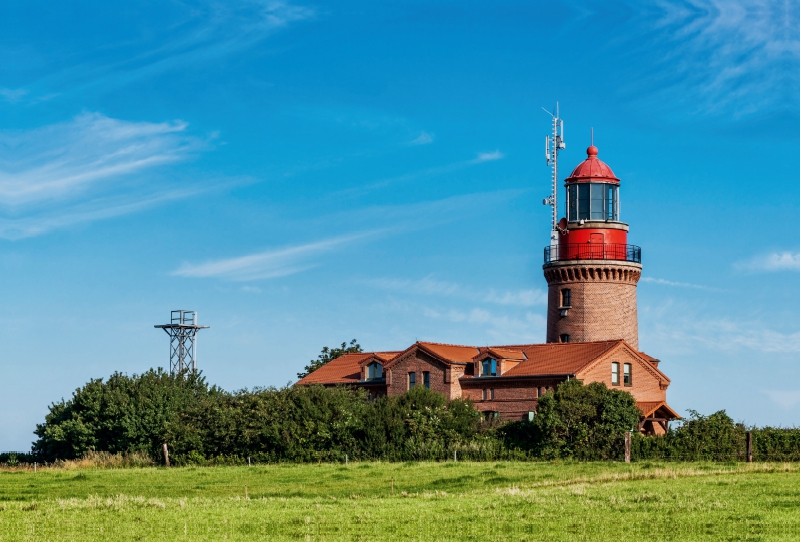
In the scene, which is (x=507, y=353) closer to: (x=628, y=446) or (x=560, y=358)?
(x=560, y=358)

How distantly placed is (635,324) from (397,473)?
28944mm

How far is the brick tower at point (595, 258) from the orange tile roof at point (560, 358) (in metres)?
2.66

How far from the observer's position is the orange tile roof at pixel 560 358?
69.2 m

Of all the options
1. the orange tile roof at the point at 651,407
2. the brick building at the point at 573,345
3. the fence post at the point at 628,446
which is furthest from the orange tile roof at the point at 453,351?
the fence post at the point at 628,446

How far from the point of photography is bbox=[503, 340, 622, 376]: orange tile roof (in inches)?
2726

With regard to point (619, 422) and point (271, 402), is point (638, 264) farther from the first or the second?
point (271, 402)

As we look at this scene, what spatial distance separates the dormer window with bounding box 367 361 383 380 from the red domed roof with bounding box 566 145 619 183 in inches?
644

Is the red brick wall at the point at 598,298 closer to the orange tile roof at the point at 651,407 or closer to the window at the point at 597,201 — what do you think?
the window at the point at 597,201

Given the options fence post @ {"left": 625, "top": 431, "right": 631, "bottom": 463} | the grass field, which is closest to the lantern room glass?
fence post @ {"left": 625, "top": 431, "right": 631, "bottom": 463}

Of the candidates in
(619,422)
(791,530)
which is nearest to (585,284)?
(619,422)

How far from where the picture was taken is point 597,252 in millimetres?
73562

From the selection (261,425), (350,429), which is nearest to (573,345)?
(350,429)

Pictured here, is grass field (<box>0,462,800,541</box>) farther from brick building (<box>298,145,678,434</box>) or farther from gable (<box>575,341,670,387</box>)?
brick building (<box>298,145,678,434</box>)

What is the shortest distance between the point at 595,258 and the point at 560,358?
22.3 feet
